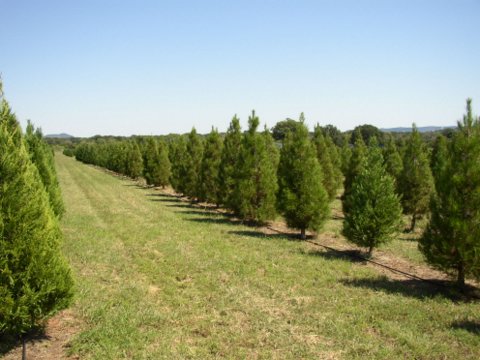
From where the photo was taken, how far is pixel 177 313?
883 cm

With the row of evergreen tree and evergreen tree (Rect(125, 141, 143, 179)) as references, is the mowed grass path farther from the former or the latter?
evergreen tree (Rect(125, 141, 143, 179))

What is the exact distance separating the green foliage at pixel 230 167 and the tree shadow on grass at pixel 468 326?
14.3 m

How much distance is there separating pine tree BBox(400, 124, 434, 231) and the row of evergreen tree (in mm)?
50

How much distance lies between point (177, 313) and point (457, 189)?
818cm

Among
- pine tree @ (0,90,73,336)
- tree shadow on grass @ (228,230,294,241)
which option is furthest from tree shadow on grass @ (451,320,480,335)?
tree shadow on grass @ (228,230,294,241)

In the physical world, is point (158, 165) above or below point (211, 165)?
below

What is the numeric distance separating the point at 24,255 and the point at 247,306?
509 cm

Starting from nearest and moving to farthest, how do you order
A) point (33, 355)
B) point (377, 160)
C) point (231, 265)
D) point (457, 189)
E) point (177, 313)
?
point (33, 355) < point (177, 313) < point (457, 189) < point (231, 265) < point (377, 160)

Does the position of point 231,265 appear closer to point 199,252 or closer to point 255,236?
point 199,252

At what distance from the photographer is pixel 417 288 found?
35.6 ft

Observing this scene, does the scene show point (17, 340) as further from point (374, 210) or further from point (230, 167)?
point (230, 167)

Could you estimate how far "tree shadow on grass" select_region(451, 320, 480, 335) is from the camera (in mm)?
7945

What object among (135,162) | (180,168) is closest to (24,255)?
(180,168)

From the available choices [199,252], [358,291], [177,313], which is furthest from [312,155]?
[177,313]
